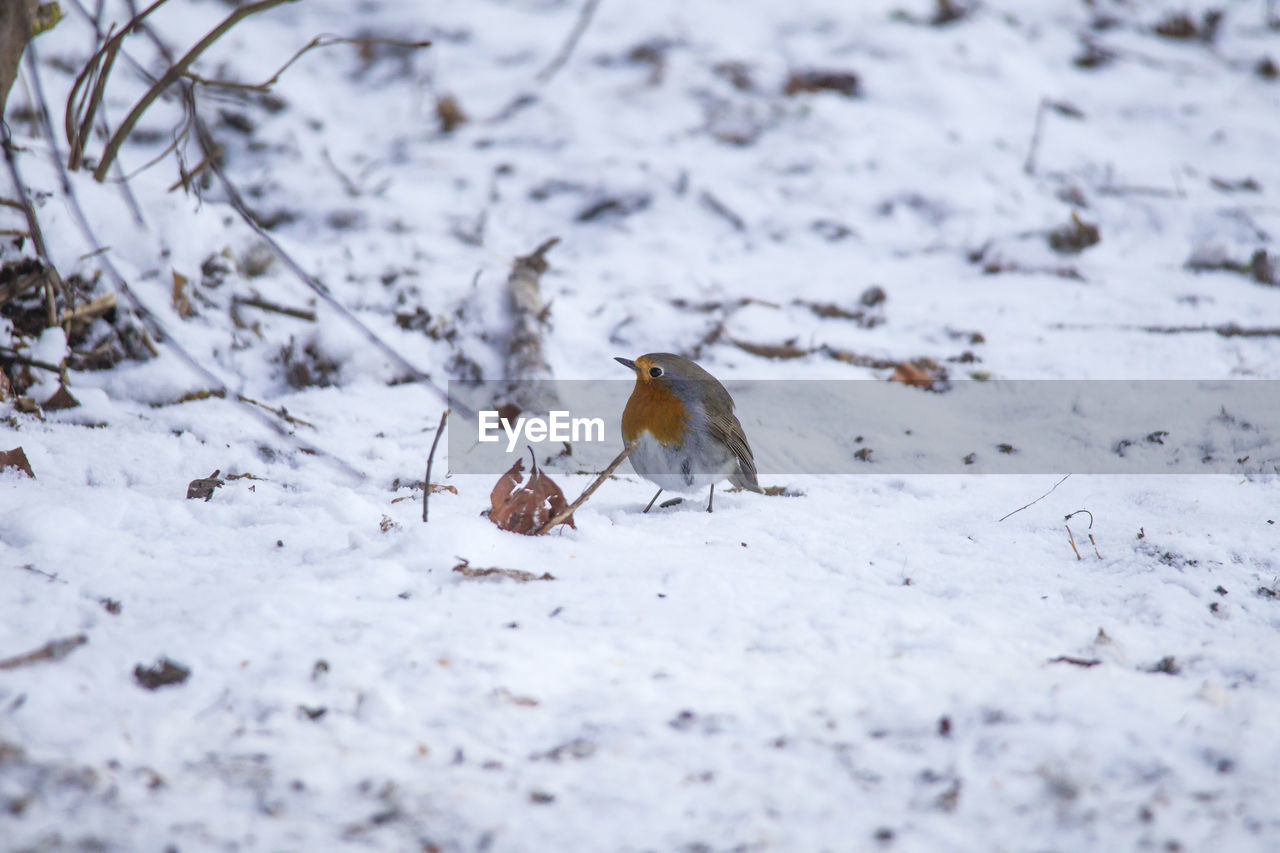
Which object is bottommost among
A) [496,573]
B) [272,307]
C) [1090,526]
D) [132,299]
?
[1090,526]

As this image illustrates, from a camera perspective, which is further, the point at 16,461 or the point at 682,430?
the point at 682,430

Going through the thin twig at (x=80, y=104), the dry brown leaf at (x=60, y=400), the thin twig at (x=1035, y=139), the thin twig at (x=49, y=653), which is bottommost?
the thin twig at (x=49, y=653)

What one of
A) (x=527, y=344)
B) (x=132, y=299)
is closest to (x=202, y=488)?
(x=132, y=299)

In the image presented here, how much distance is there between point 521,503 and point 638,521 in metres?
0.43

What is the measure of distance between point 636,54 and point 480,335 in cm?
399

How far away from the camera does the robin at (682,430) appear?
2783 mm

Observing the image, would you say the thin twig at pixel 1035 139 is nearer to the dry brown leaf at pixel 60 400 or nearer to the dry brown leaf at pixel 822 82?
the dry brown leaf at pixel 822 82

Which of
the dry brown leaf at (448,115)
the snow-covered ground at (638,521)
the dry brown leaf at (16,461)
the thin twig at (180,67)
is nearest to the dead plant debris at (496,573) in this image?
the snow-covered ground at (638,521)

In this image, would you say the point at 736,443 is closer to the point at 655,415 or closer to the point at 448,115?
the point at 655,415

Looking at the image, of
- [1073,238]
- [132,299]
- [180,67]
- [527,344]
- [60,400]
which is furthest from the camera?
[1073,238]

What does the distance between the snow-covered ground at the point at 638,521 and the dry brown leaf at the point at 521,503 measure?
71 mm

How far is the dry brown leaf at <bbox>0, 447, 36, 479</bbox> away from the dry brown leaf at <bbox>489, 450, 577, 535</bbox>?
1215 mm

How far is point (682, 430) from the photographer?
9.20ft

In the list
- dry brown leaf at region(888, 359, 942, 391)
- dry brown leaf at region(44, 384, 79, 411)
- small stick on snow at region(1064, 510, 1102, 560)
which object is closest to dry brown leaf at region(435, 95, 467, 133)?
dry brown leaf at region(888, 359, 942, 391)
